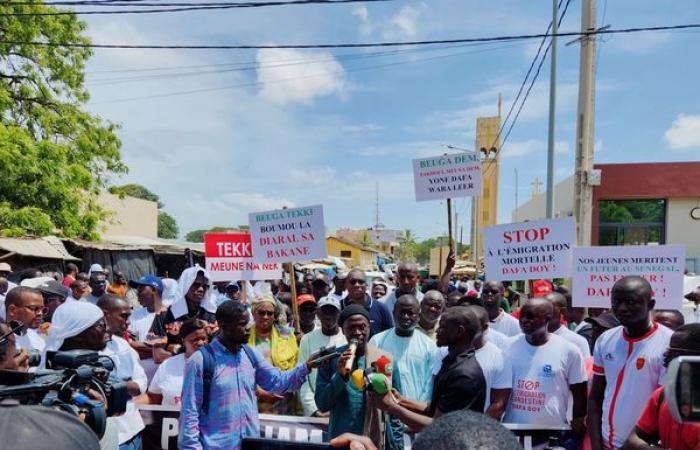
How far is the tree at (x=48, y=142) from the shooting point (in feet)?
47.5

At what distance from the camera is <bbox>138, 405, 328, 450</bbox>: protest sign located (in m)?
4.23

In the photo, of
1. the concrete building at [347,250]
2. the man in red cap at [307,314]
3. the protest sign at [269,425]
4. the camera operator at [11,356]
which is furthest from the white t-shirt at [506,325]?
the concrete building at [347,250]

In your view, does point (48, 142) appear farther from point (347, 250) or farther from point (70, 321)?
point (347, 250)

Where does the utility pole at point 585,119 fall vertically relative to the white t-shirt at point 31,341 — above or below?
above

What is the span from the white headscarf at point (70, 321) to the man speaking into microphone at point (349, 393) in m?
1.34

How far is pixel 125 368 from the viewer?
374cm

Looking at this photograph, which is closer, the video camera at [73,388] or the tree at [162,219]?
the video camera at [73,388]

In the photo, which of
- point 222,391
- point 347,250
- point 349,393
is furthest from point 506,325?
point 347,250

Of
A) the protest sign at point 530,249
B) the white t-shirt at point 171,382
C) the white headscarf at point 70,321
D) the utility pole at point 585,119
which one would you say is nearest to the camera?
the white headscarf at point 70,321

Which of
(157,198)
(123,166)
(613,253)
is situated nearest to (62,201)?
(123,166)

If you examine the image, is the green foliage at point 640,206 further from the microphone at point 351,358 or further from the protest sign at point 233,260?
the microphone at point 351,358

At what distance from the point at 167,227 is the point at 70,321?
6908 centimetres

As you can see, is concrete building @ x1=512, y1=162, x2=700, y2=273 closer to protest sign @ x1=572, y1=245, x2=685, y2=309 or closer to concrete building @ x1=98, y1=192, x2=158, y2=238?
protest sign @ x1=572, y1=245, x2=685, y2=309

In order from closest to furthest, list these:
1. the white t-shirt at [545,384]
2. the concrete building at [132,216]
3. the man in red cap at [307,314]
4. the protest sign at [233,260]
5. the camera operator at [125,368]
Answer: the camera operator at [125,368] → the white t-shirt at [545,384] → the man in red cap at [307,314] → the protest sign at [233,260] → the concrete building at [132,216]
